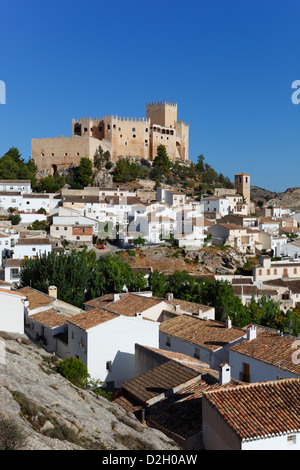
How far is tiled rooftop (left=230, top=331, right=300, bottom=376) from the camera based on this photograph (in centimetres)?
1408

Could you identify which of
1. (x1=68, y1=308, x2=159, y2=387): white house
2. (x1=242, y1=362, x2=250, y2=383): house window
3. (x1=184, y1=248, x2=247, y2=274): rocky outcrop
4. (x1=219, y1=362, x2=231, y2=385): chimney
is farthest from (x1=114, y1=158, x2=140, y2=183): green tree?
(x1=219, y1=362, x2=231, y2=385): chimney

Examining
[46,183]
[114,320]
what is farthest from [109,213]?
[114,320]

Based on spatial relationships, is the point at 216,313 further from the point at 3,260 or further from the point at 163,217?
the point at 163,217

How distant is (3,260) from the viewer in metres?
36.7

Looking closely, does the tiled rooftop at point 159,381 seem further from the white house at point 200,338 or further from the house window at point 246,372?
the white house at point 200,338

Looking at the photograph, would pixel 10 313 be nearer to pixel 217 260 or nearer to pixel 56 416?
pixel 56 416

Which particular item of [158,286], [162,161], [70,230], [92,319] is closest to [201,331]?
[92,319]

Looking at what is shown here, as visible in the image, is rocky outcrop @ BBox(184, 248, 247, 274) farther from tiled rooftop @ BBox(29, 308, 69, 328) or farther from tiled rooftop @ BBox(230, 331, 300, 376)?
tiled rooftop @ BBox(230, 331, 300, 376)

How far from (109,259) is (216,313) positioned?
869cm

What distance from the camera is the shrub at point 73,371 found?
40.6 ft

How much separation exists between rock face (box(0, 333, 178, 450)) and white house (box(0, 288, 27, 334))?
140 inches

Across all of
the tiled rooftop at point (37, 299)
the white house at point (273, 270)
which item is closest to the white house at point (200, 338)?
the tiled rooftop at point (37, 299)

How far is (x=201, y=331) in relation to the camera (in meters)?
17.9

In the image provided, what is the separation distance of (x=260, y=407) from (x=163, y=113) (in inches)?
2750
